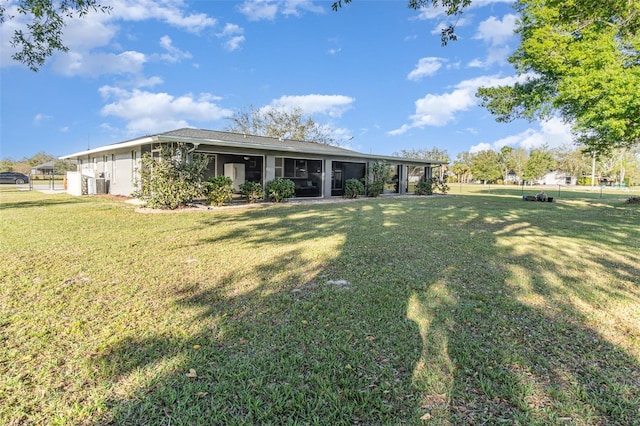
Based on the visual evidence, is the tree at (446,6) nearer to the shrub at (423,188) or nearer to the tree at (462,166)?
the shrub at (423,188)

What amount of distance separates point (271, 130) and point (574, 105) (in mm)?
27292

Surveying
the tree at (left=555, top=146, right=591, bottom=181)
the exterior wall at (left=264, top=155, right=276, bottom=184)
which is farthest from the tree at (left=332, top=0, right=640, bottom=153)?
the tree at (left=555, top=146, right=591, bottom=181)

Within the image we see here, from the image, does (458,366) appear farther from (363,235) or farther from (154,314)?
(363,235)

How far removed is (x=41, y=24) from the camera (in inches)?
316

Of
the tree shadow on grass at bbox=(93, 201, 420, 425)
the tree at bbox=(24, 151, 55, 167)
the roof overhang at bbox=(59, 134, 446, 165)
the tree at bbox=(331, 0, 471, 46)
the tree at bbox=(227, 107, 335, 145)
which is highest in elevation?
the tree at bbox=(227, 107, 335, 145)

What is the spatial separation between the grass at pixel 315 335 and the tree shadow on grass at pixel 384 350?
0.01 m

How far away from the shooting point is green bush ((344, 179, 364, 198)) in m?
17.8

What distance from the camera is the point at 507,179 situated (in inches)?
2581

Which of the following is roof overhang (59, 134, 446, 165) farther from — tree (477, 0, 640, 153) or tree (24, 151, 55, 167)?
tree (24, 151, 55, 167)

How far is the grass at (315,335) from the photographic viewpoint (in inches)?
77.6

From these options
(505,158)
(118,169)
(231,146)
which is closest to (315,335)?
(231,146)

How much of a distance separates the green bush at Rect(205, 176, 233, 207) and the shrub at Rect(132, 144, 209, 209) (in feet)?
2.22

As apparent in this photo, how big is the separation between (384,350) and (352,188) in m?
15.4

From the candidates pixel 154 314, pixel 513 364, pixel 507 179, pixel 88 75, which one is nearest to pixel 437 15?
pixel 513 364
